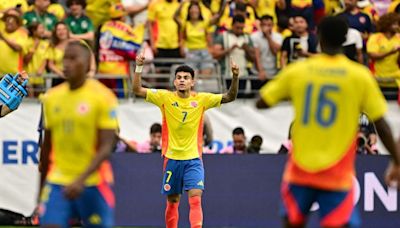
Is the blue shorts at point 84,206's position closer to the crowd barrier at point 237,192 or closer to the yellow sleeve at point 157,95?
the yellow sleeve at point 157,95

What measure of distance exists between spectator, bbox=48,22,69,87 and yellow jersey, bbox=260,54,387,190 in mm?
10467

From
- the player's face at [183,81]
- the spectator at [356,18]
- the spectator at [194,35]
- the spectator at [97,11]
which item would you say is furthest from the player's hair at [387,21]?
the player's face at [183,81]

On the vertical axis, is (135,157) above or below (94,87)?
below

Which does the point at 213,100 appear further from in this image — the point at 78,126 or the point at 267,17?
the point at 267,17

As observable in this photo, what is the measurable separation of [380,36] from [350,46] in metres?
0.59

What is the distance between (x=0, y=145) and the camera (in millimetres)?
19797

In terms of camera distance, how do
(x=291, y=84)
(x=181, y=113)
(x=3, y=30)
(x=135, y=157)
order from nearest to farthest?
1. (x=291, y=84)
2. (x=181, y=113)
3. (x=135, y=157)
4. (x=3, y=30)

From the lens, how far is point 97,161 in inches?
392

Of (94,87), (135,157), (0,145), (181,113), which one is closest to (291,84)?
(94,87)

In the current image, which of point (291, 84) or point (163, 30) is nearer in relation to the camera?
point (291, 84)

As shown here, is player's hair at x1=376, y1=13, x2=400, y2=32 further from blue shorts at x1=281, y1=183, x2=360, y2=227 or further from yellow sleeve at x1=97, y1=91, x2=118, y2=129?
yellow sleeve at x1=97, y1=91, x2=118, y2=129

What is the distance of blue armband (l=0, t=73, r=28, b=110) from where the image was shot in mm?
15219

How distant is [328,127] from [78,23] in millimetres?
11465

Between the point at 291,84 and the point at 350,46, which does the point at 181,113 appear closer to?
the point at 291,84
